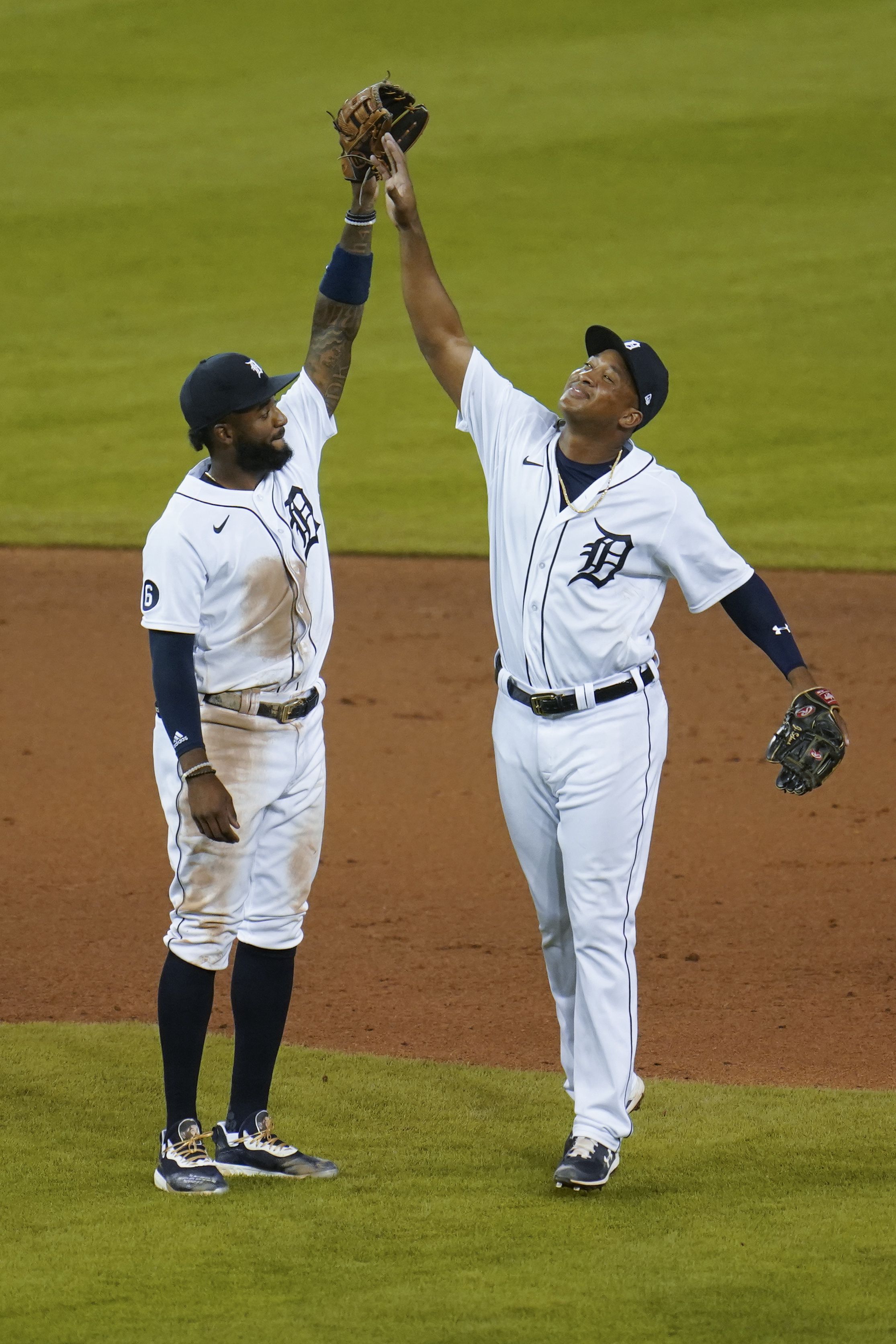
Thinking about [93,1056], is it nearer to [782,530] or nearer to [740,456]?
[782,530]

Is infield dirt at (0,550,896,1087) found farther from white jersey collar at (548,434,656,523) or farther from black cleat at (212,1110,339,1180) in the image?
white jersey collar at (548,434,656,523)

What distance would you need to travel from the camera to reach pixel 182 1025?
13.5ft

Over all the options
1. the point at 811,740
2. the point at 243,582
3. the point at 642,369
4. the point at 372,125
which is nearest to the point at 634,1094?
the point at 811,740

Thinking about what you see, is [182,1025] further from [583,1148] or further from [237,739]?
[583,1148]

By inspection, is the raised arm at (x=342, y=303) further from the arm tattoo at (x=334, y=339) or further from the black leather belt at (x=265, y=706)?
the black leather belt at (x=265, y=706)

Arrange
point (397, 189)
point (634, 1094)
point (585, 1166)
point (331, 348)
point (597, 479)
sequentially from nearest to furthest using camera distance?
point (585, 1166) < point (597, 479) < point (634, 1094) < point (397, 189) < point (331, 348)

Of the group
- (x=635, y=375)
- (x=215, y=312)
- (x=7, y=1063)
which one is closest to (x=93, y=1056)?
(x=7, y=1063)

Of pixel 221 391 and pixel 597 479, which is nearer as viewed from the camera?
pixel 221 391

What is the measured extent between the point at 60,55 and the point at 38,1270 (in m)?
23.6

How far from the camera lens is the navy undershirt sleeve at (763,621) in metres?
4.15

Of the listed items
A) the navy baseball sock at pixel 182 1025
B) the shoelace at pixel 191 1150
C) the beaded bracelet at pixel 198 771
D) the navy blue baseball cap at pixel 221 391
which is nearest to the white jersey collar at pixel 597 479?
the navy blue baseball cap at pixel 221 391

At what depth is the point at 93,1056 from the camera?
504cm

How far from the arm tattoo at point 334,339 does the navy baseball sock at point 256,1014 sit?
1.47m

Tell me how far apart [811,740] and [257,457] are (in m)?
1.51
